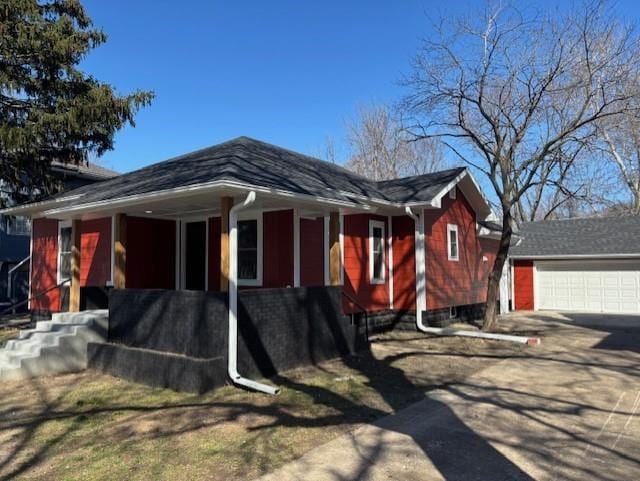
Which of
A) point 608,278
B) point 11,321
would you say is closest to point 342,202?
point 11,321

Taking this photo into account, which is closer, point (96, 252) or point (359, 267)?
point (359, 267)

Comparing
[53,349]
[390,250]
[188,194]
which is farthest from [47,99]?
[390,250]

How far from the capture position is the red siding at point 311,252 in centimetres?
1034

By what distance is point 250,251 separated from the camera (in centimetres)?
1024

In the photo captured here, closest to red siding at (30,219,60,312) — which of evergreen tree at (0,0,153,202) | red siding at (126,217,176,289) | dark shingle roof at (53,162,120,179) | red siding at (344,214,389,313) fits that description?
evergreen tree at (0,0,153,202)

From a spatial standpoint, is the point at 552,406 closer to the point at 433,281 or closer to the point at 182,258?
the point at 433,281

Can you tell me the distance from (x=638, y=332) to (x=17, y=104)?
706 inches

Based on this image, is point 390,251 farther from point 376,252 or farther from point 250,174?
point 250,174

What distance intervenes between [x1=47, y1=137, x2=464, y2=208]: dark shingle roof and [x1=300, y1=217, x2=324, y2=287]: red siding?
1.06 metres

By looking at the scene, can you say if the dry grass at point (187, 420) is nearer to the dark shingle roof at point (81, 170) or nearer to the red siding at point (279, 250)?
the red siding at point (279, 250)

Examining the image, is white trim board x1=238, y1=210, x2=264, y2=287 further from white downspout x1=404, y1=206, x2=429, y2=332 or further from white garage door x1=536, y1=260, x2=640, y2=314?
white garage door x1=536, y1=260, x2=640, y2=314

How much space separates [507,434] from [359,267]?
6.65 m

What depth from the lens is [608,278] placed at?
1897 centimetres

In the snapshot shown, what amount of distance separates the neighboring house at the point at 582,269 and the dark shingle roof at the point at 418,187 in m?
7.60
